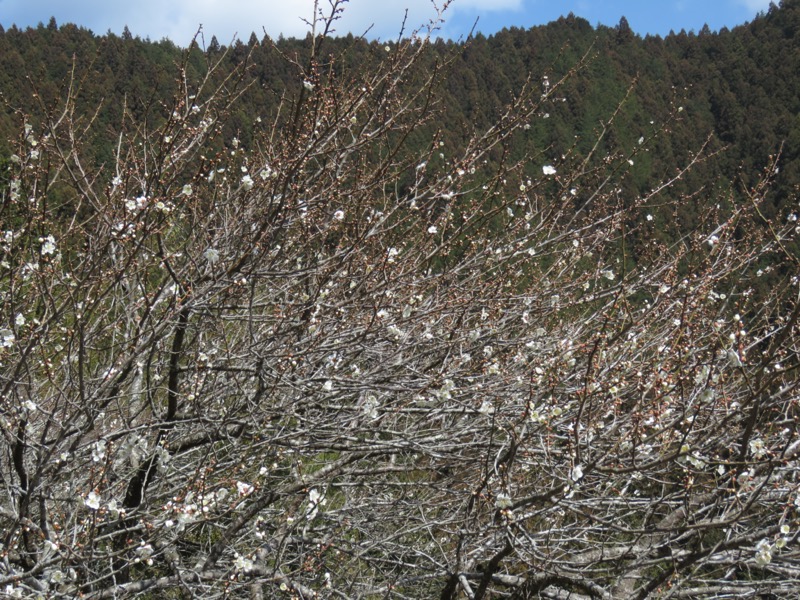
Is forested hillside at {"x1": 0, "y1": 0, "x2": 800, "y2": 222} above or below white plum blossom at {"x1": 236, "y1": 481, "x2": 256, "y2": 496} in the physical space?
above

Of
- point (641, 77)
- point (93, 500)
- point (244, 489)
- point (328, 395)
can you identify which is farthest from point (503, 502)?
point (641, 77)

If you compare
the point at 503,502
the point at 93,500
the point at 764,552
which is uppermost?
the point at 93,500

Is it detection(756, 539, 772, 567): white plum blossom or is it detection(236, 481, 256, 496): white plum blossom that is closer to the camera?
detection(756, 539, 772, 567): white plum blossom

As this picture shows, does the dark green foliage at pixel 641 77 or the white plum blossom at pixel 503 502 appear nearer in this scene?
the white plum blossom at pixel 503 502

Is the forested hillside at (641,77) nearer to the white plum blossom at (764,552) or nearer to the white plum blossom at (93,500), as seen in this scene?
the white plum blossom at (93,500)

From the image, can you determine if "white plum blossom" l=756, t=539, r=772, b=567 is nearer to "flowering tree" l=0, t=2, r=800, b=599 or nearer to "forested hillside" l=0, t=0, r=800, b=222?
"flowering tree" l=0, t=2, r=800, b=599

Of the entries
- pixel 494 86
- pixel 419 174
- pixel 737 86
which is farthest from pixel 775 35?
pixel 419 174

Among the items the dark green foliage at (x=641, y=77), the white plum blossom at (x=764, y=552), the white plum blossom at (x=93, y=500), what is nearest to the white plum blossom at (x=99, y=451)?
the white plum blossom at (x=93, y=500)

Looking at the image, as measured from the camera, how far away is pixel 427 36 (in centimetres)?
387

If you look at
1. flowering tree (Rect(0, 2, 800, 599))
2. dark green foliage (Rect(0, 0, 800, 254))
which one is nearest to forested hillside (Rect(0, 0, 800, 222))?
dark green foliage (Rect(0, 0, 800, 254))

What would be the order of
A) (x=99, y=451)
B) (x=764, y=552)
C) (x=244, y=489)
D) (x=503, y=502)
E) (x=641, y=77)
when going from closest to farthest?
(x=764, y=552) → (x=503, y=502) → (x=244, y=489) → (x=99, y=451) → (x=641, y=77)

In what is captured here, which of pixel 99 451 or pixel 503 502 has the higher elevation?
pixel 99 451

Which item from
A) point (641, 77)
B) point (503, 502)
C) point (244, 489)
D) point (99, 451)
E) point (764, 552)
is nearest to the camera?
point (764, 552)

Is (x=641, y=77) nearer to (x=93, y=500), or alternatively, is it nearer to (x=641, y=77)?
(x=641, y=77)
